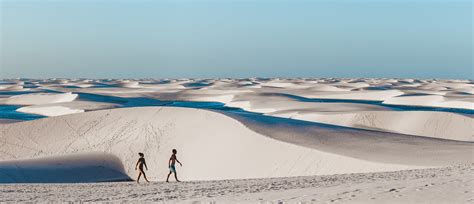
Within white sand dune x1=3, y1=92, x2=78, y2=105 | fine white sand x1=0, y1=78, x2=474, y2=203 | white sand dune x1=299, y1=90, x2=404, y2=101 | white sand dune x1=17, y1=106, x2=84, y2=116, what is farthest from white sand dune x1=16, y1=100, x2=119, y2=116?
white sand dune x1=299, y1=90, x2=404, y2=101

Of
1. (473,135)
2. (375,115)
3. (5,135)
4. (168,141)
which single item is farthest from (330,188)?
(375,115)

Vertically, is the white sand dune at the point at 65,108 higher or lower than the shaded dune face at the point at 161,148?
lower

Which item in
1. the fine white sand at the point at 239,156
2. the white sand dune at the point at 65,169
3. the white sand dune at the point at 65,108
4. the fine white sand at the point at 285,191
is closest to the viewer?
the fine white sand at the point at 285,191

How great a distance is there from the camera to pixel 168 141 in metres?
28.6

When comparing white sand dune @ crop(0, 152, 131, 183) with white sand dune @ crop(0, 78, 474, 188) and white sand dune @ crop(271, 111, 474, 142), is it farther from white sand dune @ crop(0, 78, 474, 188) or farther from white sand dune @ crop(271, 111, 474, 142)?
white sand dune @ crop(271, 111, 474, 142)

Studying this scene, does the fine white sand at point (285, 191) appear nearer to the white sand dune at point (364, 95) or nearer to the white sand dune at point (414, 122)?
the white sand dune at point (414, 122)

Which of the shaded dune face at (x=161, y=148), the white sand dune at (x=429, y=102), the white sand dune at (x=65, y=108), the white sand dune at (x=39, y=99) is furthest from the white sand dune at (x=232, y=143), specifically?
the white sand dune at (x=39, y=99)

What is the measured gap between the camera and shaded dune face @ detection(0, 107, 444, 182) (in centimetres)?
2266

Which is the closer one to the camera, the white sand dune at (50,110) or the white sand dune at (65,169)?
the white sand dune at (65,169)

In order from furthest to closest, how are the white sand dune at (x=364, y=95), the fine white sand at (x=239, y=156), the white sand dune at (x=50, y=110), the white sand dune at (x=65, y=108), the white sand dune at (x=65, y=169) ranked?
the white sand dune at (x=364, y=95) → the white sand dune at (x=65, y=108) → the white sand dune at (x=50, y=110) → the white sand dune at (x=65, y=169) → the fine white sand at (x=239, y=156)

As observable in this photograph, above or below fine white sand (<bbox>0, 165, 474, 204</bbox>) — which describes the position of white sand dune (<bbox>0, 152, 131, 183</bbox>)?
below

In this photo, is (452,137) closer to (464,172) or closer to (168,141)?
(168,141)

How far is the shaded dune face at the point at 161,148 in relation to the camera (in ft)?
74.3

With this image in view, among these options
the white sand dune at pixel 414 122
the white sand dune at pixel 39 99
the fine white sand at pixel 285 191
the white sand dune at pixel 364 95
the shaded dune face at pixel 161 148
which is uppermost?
the fine white sand at pixel 285 191
